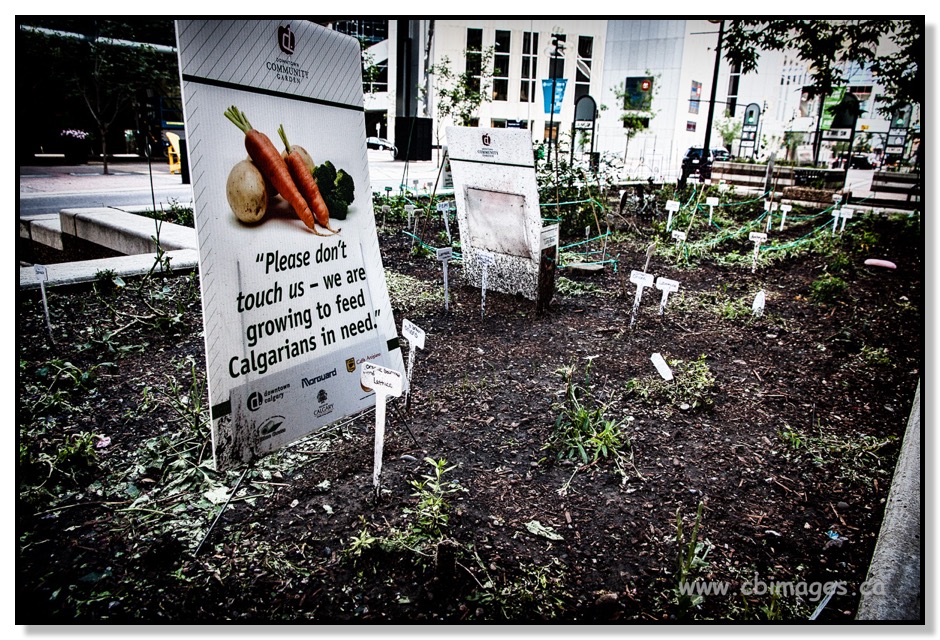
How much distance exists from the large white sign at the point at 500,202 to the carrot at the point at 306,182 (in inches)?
95.6

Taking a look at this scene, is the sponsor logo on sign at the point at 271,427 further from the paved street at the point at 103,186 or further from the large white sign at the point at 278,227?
the paved street at the point at 103,186

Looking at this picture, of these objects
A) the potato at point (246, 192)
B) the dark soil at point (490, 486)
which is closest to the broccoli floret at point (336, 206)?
the potato at point (246, 192)

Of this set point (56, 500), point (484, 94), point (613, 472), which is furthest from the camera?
point (484, 94)

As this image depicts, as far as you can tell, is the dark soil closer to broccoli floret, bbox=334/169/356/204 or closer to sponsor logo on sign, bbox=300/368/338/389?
sponsor logo on sign, bbox=300/368/338/389

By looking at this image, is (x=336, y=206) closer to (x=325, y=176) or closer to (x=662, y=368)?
(x=325, y=176)

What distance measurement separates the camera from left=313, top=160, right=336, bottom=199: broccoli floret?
2324 millimetres

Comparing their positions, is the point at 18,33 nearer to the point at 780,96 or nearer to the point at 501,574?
the point at 501,574

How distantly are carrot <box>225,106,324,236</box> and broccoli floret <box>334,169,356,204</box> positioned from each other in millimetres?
291

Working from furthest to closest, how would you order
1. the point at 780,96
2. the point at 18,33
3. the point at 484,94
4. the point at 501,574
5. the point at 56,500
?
the point at 780,96
the point at 484,94
the point at 56,500
the point at 501,574
the point at 18,33

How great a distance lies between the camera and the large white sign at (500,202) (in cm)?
460

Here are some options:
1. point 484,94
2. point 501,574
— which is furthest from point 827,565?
point 484,94

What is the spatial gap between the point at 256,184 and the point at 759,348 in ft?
13.1

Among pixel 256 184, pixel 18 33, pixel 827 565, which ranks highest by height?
pixel 18 33

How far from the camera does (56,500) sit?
93.6 inches
